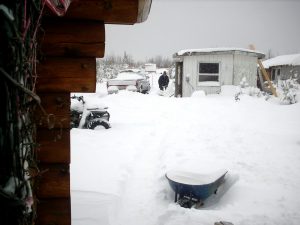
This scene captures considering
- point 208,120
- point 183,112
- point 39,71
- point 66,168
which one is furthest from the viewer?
point 183,112

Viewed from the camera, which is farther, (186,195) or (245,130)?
(245,130)

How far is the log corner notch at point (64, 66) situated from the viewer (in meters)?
2.14

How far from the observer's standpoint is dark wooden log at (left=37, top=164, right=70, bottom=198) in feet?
7.60

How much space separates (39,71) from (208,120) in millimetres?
10451

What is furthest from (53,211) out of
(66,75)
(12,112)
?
(12,112)

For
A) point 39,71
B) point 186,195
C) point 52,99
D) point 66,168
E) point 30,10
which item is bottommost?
point 186,195

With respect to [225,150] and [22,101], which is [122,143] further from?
[22,101]

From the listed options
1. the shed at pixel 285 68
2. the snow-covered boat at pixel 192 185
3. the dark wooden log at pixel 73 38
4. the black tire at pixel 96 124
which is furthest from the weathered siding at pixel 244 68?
the dark wooden log at pixel 73 38

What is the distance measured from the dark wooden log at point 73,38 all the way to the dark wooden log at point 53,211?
3.59 ft

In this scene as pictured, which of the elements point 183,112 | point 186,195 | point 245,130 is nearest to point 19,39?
point 186,195

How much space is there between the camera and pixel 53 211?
7.83 ft

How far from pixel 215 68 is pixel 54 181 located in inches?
720

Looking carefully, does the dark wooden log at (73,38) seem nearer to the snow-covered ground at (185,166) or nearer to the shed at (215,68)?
the snow-covered ground at (185,166)

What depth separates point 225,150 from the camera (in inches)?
307
